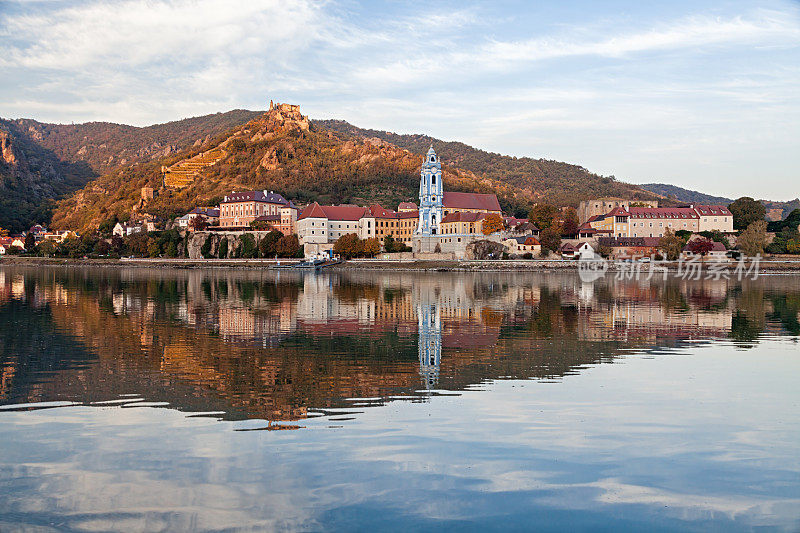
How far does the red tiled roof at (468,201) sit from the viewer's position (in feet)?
287

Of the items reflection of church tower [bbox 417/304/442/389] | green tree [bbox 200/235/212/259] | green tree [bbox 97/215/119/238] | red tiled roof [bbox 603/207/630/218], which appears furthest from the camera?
green tree [bbox 97/215/119/238]

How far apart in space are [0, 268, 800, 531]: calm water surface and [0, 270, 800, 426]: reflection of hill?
96mm

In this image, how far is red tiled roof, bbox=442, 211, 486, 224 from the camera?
7956 centimetres

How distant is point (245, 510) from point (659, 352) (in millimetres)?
12132

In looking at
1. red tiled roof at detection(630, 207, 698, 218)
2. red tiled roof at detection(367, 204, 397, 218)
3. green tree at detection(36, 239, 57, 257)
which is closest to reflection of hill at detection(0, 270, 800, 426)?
red tiled roof at detection(630, 207, 698, 218)

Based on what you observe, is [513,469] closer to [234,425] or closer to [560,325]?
[234,425]

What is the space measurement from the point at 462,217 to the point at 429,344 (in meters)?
65.2

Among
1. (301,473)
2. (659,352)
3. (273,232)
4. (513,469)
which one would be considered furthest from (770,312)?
(273,232)

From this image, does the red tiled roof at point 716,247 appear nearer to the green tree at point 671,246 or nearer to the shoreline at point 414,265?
the green tree at point 671,246

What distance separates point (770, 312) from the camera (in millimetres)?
25375

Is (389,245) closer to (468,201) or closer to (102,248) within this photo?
(468,201)

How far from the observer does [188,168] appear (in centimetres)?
14925

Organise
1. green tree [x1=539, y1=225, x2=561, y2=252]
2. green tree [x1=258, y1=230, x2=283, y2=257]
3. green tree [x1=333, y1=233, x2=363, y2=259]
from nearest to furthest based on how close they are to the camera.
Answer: green tree [x1=539, y1=225, x2=561, y2=252] < green tree [x1=333, y1=233, x2=363, y2=259] < green tree [x1=258, y1=230, x2=283, y2=257]

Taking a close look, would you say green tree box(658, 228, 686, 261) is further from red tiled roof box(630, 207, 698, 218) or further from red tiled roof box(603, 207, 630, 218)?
red tiled roof box(603, 207, 630, 218)
